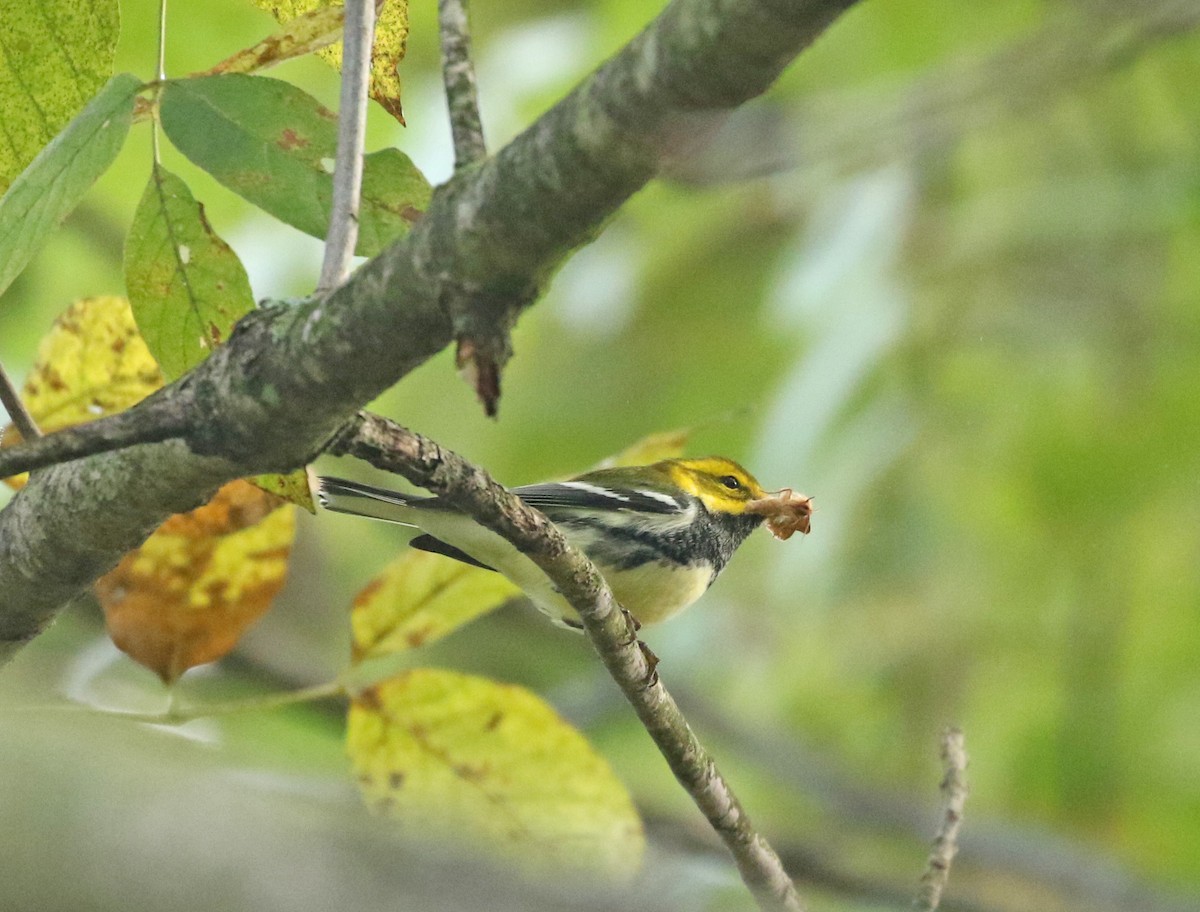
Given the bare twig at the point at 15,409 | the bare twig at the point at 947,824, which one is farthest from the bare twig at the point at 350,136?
the bare twig at the point at 947,824

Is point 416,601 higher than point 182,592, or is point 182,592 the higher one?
point 416,601

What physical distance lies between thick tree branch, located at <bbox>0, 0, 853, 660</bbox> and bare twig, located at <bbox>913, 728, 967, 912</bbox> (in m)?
1.05

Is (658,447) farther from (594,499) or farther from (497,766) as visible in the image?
(594,499)

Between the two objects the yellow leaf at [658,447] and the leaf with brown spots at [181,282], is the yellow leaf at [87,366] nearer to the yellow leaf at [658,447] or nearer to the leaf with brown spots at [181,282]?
the leaf with brown spots at [181,282]

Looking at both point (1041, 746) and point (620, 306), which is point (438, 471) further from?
A: point (1041, 746)

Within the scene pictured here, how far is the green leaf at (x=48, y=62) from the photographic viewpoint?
1.07m

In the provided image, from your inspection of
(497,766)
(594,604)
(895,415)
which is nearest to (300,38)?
(594,604)

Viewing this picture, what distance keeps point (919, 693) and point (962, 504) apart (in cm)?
57

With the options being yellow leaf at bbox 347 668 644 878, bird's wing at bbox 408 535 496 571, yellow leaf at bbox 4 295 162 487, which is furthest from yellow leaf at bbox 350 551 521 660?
bird's wing at bbox 408 535 496 571

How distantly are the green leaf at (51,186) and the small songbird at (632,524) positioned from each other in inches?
46.1

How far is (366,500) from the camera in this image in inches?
84.3

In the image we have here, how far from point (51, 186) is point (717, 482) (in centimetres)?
209

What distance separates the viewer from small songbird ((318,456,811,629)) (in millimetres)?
2166

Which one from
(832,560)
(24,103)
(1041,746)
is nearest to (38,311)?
(832,560)
